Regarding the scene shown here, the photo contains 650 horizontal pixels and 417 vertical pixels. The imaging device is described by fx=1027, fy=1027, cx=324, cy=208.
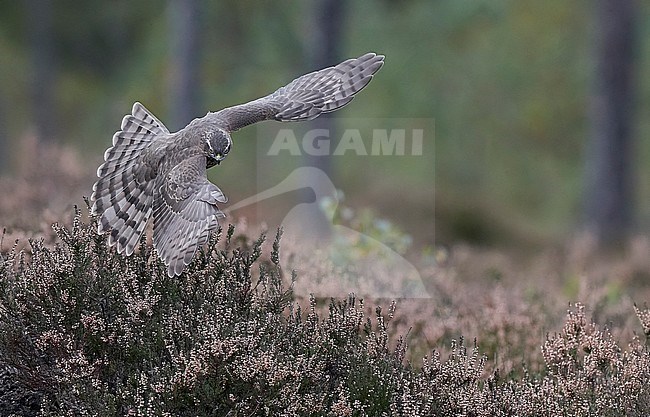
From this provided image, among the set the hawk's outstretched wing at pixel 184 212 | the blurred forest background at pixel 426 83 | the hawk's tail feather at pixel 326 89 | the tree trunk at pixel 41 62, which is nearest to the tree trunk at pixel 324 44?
the blurred forest background at pixel 426 83

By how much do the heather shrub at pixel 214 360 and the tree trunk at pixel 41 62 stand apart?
2414 centimetres

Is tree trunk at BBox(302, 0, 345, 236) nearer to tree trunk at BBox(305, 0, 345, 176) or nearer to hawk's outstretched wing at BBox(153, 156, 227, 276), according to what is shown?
tree trunk at BBox(305, 0, 345, 176)

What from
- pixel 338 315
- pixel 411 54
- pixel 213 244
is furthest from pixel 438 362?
pixel 411 54

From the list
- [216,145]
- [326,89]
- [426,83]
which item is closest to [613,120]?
[426,83]

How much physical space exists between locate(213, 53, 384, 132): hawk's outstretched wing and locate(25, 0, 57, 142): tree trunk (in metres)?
23.0

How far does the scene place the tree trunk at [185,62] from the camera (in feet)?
53.0

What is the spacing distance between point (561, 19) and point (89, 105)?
1569 cm

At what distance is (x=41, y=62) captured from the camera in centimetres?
2856

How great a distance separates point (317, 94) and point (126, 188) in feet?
4.34

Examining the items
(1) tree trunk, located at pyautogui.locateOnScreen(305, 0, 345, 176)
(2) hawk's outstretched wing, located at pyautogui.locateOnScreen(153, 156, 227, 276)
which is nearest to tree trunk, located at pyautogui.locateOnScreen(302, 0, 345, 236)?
(1) tree trunk, located at pyautogui.locateOnScreen(305, 0, 345, 176)

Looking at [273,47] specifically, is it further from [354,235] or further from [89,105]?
[354,235]

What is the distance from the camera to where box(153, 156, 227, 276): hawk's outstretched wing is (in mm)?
4613

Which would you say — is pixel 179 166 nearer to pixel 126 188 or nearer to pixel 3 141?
pixel 126 188

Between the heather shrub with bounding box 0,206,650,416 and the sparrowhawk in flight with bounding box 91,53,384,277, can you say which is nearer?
the heather shrub with bounding box 0,206,650,416
